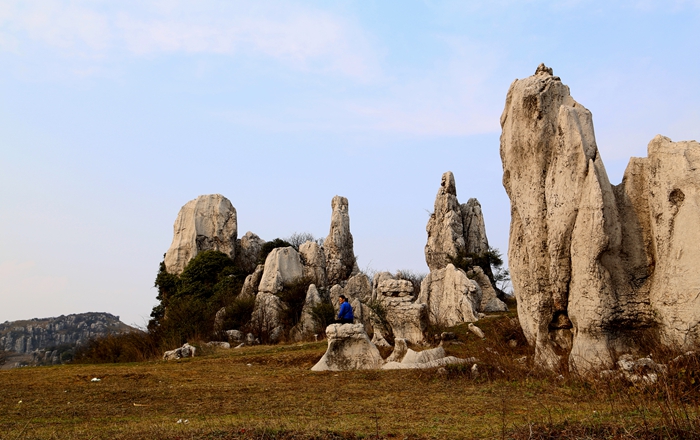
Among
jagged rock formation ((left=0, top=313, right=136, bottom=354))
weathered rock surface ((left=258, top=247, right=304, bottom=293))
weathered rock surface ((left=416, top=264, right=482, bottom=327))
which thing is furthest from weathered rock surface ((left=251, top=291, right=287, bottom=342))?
jagged rock formation ((left=0, top=313, right=136, bottom=354))

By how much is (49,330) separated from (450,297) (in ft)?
232

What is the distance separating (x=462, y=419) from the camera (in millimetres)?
6723

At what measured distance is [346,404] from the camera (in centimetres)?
831

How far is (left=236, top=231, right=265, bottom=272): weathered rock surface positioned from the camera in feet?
116

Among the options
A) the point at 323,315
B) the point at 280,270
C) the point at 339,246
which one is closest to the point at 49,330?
the point at 339,246

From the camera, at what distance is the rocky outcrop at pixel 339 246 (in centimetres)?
3569

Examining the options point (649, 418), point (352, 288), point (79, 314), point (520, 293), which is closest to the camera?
point (649, 418)

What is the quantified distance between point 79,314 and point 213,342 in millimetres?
73487

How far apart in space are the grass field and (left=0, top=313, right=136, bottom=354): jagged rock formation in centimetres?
6212

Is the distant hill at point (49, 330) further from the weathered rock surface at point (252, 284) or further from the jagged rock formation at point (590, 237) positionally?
the jagged rock formation at point (590, 237)

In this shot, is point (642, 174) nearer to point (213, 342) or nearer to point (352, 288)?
point (213, 342)

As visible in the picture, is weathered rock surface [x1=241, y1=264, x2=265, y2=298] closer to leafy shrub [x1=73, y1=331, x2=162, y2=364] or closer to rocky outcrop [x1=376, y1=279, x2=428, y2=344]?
leafy shrub [x1=73, y1=331, x2=162, y2=364]

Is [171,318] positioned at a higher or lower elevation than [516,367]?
higher

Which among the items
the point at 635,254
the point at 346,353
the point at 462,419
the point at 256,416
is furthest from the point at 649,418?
the point at 346,353
